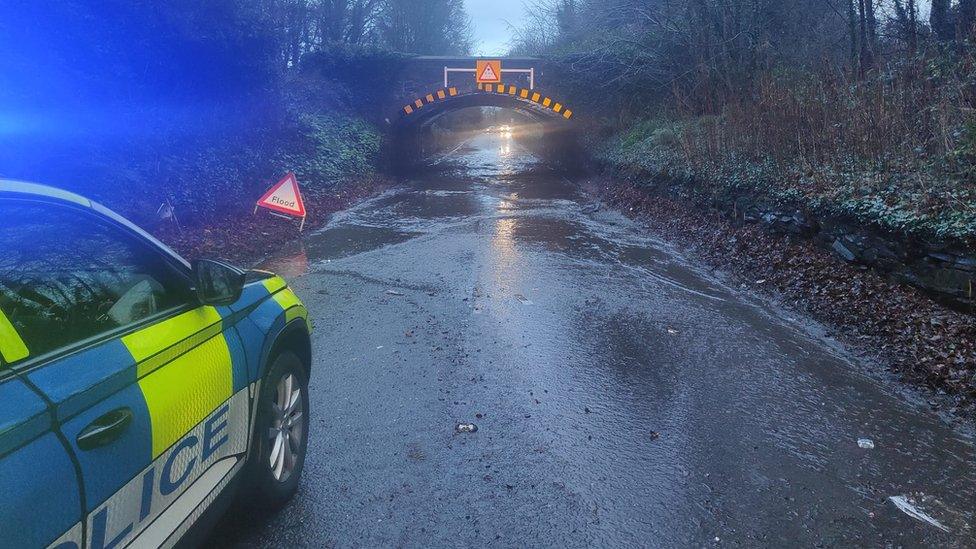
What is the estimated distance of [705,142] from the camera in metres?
14.6

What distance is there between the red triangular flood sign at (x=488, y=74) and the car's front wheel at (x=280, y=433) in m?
25.2

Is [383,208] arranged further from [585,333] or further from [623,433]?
[623,433]

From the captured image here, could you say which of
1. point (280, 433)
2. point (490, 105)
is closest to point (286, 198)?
point (280, 433)

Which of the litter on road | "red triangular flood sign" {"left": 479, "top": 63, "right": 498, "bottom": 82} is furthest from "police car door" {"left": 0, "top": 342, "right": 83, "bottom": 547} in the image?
"red triangular flood sign" {"left": 479, "top": 63, "right": 498, "bottom": 82}

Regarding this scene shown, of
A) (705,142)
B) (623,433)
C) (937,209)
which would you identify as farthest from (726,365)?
(705,142)

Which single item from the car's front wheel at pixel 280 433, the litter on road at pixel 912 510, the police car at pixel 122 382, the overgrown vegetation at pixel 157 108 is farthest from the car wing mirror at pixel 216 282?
the litter on road at pixel 912 510

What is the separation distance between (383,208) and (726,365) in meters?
12.8

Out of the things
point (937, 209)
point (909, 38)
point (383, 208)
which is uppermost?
point (909, 38)

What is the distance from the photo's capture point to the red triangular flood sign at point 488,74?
90.1ft

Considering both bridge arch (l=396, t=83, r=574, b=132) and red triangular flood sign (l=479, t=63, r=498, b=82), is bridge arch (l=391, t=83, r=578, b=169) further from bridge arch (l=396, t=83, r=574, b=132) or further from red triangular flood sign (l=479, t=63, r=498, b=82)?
red triangular flood sign (l=479, t=63, r=498, b=82)

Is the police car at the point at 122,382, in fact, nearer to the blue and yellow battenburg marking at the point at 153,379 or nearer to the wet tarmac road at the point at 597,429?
the blue and yellow battenburg marking at the point at 153,379

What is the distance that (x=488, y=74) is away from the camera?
27.5m

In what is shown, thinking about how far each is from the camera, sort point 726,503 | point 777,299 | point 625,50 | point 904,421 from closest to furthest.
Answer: point 726,503 < point 904,421 < point 777,299 < point 625,50

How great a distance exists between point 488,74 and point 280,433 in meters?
25.7
